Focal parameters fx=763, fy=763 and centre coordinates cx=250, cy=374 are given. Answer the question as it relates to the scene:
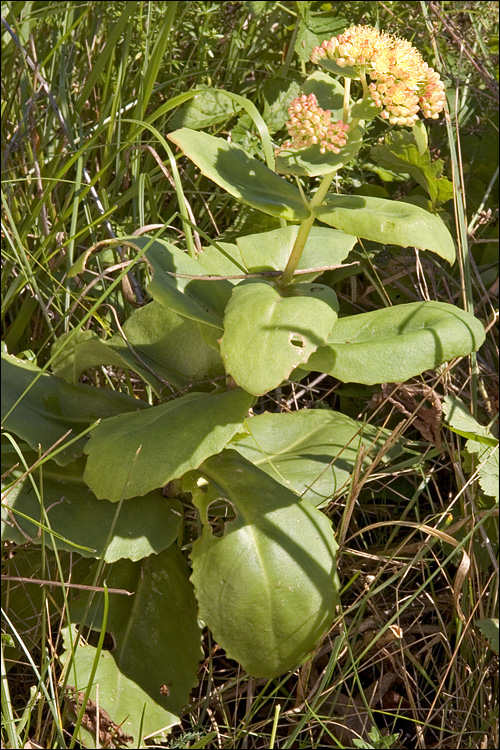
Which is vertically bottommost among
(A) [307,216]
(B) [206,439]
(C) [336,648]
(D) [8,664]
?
(D) [8,664]

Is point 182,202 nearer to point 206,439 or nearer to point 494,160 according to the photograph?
point 206,439

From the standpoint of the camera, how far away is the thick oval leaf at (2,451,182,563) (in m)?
1.53

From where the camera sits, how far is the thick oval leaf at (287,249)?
1.64 m

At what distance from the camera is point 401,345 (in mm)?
1408

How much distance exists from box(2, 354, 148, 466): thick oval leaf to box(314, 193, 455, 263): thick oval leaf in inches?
25.6

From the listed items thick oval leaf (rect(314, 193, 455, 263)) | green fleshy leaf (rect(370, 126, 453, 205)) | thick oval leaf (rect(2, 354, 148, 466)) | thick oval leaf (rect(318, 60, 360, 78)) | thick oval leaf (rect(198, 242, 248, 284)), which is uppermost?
thick oval leaf (rect(318, 60, 360, 78))

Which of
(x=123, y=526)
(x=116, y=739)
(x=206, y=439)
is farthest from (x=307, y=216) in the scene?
(x=116, y=739)

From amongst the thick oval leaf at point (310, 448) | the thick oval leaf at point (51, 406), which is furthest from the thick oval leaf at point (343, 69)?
the thick oval leaf at point (51, 406)

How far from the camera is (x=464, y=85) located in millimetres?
2307

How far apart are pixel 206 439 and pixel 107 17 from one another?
157 centimetres

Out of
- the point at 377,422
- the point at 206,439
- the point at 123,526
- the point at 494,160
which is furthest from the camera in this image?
the point at 494,160

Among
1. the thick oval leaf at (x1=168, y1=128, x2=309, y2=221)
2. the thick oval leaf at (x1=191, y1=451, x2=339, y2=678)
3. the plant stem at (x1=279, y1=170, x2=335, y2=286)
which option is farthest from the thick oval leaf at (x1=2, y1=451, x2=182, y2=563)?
the thick oval leaf at (x1=168, y1=128, x2=309, y2=221)

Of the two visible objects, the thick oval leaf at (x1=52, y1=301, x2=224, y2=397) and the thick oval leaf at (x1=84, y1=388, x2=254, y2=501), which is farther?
the thick oval leaf at (x1=52, y1=301, x2=224, y2=397)

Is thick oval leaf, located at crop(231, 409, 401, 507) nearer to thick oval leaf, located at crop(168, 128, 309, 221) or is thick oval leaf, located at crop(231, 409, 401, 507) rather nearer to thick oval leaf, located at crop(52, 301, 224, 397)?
thick oval leaf, located at crop(52, 301, 224, 397)
